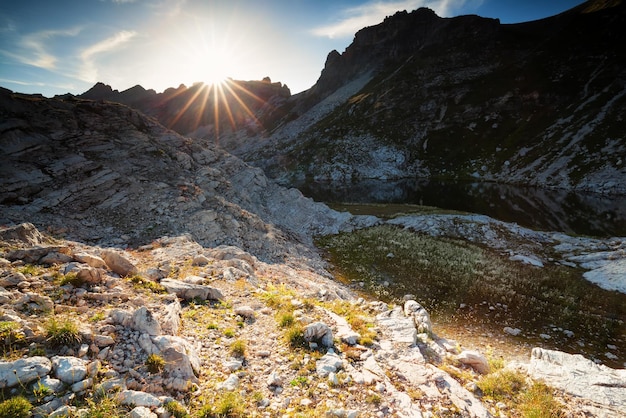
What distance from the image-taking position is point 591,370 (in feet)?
36.8

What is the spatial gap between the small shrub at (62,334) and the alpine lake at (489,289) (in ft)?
56.9

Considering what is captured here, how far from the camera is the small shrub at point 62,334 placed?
7820 mm

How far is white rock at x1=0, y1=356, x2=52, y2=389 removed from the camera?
6.42 m

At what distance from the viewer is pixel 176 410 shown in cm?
727

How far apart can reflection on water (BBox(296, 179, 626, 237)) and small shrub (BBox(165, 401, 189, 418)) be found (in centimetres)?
5435

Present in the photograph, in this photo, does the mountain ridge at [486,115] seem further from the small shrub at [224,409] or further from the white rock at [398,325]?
the small shrub at [224,409]

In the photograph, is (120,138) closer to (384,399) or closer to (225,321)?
(225,321)

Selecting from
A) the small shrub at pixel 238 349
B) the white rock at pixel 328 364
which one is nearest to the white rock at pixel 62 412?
the small shrub at pixel 238 349

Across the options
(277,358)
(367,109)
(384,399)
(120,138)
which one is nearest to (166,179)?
(120,138)

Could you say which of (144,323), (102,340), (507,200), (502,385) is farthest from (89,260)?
(507,200)

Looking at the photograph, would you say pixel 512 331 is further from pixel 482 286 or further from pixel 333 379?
pixel 333 379

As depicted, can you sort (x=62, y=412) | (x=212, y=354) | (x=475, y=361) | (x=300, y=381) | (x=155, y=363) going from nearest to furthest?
(x=62, y=412) → (x=155, y=363) → (x=300, y=381) → (x=212, y=354) → (x=475, y=361)

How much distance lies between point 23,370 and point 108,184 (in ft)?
88.4

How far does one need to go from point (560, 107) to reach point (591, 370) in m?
133
